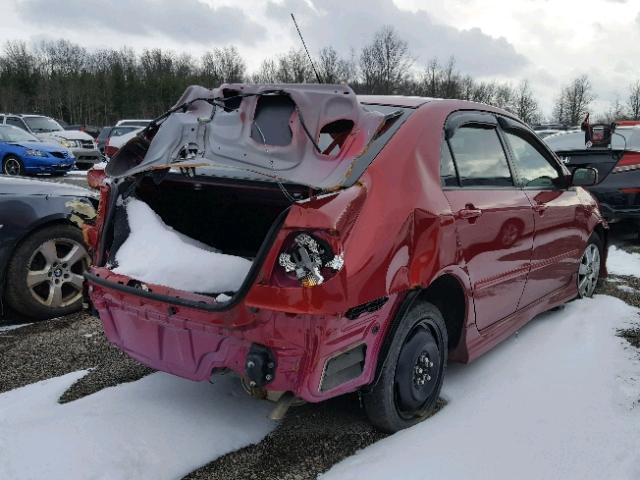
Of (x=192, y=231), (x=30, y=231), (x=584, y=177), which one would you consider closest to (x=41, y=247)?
(x=30, y=231)

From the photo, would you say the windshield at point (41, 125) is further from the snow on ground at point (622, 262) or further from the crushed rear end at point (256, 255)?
the crushed rear end at point (256, 255)

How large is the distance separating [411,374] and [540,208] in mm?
1629

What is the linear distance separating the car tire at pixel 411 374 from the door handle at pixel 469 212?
47cm

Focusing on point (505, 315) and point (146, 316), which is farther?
point (505, 315)

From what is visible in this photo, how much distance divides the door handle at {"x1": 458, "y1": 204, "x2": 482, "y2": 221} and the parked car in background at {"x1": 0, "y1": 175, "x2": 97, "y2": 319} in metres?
3.00

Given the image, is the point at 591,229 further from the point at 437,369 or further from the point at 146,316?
the point at 146,316

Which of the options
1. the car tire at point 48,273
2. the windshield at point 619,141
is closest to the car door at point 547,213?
the car tire at point 48,273

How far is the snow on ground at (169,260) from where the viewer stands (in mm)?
2553

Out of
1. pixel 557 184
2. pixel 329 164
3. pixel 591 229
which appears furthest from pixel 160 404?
pixel 591 229

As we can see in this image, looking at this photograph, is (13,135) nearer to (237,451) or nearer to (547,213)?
(547,213)

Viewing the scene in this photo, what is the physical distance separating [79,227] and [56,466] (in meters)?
2.54

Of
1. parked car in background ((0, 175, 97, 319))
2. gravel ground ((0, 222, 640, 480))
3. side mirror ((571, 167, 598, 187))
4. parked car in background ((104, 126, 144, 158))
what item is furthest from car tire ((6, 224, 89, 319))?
side mirror ((571, 167, 598, 187))

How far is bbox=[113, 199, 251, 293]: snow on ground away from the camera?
101 inches

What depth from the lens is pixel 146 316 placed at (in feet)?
8.32
